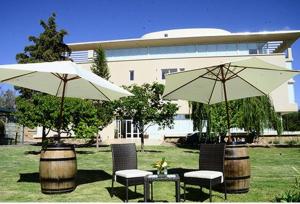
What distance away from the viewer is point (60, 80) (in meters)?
8.19

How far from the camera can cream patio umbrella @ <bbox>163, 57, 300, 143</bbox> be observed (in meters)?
6.73

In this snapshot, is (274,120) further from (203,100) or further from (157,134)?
(203,100)

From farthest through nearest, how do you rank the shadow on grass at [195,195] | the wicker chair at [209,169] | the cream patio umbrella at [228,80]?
the cream patio umbrella at [228,80] → the shadow on grass at [195,195] → the wicker chair at [209,169]

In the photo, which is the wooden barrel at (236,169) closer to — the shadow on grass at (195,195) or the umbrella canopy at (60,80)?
the shadow on grass at (195,195)

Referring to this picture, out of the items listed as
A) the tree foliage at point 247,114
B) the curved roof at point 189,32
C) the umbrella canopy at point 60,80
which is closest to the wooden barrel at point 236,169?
the umbrella canopy at point 60,80

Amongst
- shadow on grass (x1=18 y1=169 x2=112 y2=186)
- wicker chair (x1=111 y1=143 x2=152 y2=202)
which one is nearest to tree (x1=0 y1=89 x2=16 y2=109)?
shadow on grass (x1=18 y1=169 x2=112 y2=186)

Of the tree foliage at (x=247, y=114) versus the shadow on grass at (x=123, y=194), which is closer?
the shadow on grass at (x=123, y=194)

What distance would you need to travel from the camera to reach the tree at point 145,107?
20047 millimetres

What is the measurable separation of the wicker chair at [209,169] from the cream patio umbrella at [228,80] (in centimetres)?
121

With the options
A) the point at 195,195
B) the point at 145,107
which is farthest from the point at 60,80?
the point at 145,107

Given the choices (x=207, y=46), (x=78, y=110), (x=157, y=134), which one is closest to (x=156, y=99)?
(x=78, y=110)

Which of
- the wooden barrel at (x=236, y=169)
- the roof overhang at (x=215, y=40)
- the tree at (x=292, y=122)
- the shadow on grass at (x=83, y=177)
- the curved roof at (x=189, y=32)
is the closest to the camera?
the wooden barrel at (x=236, y=169)

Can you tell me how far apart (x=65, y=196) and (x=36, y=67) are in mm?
2629

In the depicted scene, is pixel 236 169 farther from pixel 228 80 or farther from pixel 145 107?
pixel 145 107
